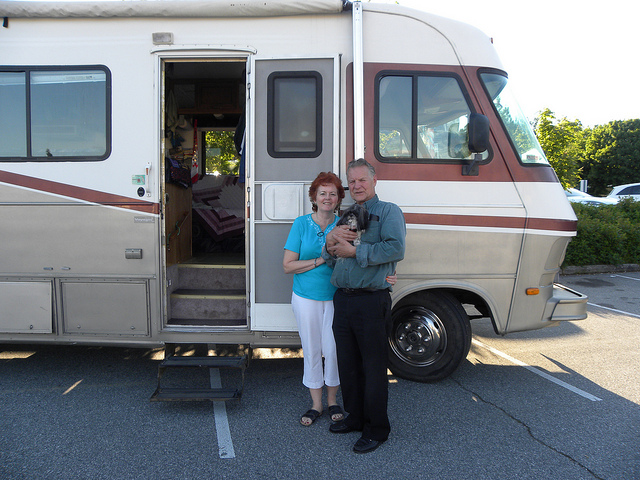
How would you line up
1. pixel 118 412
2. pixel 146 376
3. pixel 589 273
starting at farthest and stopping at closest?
1. pixel 589 273
2. pixel 146 376
3. pixel 118 412

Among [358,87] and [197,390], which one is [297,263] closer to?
[197,390]

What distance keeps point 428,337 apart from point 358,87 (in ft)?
7.23

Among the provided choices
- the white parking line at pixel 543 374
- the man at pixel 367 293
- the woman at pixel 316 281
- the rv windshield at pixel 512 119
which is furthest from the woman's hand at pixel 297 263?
the white parking line at pixel 543 374

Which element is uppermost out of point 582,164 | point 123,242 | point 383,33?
point 582,164

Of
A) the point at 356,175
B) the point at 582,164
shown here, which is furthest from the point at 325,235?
the point at 582,164

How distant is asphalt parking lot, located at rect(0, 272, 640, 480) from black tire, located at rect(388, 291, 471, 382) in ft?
0.56

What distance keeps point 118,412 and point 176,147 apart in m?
3.17

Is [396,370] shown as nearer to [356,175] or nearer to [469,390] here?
[469,390]

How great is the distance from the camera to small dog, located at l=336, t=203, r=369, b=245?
9.86 ft

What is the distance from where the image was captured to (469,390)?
4.10 m

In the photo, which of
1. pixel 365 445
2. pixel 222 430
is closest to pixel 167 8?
pixel 222 430

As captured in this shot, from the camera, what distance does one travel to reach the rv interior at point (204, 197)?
171 inches

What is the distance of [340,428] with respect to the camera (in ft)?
10.9

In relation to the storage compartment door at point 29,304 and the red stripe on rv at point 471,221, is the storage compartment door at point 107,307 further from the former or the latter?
the red stripe on rv at point 471,221
